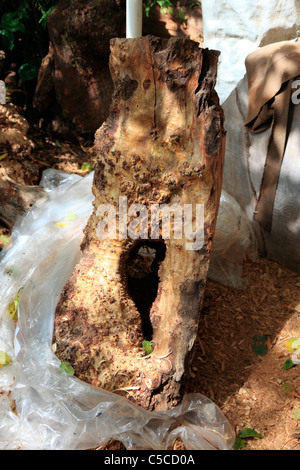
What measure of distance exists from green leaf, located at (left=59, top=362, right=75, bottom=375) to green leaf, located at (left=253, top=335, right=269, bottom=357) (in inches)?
36.7

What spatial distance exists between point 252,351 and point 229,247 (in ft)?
2.21

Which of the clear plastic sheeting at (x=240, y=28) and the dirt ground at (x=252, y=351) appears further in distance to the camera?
the clear plastic sheeting at (x=240, y=28)

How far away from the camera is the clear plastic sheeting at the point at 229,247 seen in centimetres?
265

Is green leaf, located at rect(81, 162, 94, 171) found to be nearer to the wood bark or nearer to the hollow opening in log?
the wood bark

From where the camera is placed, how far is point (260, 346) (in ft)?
7.50

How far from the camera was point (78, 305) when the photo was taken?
2.04 m

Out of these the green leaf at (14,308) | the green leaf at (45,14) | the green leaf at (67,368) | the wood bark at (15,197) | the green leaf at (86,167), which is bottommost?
the green leaf at (67,368)

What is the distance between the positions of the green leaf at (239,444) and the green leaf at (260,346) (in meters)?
0.48

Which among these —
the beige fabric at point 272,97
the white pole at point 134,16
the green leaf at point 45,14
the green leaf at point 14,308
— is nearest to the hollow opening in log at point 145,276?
the green leaf at point 14,308

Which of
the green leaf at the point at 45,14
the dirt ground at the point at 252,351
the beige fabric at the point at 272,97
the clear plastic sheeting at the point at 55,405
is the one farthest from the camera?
the green leaf at the point at 45,14

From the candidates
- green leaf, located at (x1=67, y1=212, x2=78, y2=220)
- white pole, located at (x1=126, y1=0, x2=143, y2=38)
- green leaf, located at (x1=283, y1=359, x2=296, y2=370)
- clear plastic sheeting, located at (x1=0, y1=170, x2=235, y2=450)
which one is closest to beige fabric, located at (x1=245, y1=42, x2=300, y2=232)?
white pole, located at (x1=126, y1=0, x2=143, y2=38)

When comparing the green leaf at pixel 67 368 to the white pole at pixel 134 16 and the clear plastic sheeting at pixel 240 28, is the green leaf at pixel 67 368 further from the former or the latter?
the white pole at pixel 134 16

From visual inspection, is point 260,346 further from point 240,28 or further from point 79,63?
point 79,63
